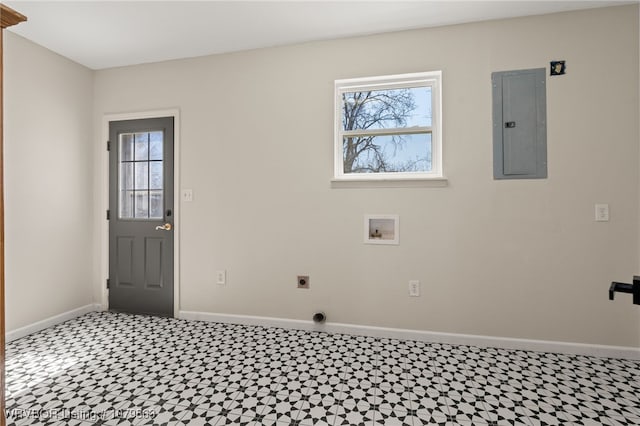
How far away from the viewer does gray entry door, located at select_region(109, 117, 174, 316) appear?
3.36 meters

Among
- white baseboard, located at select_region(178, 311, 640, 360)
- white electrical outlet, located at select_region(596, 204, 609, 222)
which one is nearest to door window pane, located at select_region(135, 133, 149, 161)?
white baseboard, located at select_region(178, 311, 640, 360)

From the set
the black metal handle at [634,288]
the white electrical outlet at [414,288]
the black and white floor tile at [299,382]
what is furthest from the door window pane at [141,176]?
the black metal handle at [634,288]

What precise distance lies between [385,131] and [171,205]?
2.19m

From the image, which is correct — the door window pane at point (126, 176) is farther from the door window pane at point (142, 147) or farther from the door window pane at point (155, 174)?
the door window pane at point (155, 174)

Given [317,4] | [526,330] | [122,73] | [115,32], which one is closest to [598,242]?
[526,330]

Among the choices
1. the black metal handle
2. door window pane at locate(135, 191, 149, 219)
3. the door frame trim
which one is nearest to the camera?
the black metal handle

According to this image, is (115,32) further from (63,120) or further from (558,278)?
(558,278)

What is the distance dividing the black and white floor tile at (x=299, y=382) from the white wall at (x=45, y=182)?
1.56 feet

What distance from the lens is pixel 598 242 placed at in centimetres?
251

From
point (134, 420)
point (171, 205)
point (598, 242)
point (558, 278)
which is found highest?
point (171, 205)

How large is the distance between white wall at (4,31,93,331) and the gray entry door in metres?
0.28

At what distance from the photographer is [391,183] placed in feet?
9.35

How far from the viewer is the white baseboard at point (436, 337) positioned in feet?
8.16

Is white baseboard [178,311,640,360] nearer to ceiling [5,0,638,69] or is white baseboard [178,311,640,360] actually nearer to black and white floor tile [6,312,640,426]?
black and white floor tile [6,312,640,426]
